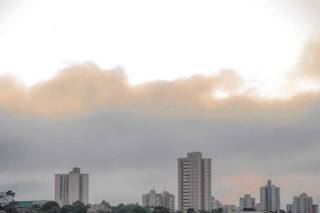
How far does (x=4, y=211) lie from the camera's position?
654 ft

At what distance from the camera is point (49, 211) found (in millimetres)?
198625

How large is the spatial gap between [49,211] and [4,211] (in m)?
11.9
